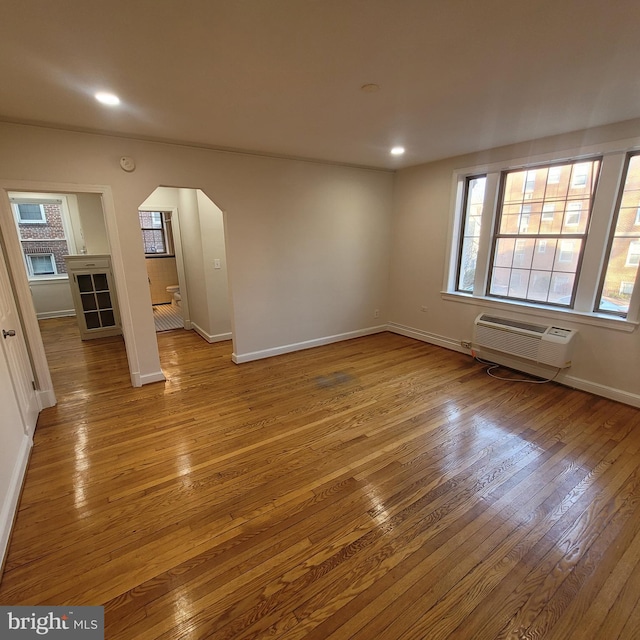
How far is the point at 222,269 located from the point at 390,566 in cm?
419

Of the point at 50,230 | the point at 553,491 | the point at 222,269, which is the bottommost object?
the point at 553,491

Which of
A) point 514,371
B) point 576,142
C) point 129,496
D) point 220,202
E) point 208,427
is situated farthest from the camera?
point 514,371

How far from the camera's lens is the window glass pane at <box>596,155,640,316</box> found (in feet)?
9.54

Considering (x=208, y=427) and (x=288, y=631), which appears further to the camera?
(x=208, y=427)

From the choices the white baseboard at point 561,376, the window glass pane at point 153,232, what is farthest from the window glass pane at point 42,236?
the white baseboard at point 561,376

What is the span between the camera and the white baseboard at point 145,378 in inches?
137

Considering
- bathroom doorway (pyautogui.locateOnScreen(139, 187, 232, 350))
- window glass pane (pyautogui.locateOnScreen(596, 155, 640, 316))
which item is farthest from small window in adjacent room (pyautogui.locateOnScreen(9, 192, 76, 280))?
window glass pane (pyautogui.locateOnScreen(596, 155, 640, 316))

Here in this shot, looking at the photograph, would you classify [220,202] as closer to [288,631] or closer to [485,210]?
[485,210]

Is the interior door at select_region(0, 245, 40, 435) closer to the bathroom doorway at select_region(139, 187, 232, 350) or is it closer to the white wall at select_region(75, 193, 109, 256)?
the bathroom doorway at select_region(139, 187, 232, 350)

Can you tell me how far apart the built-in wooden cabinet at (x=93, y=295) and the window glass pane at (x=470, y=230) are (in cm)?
539

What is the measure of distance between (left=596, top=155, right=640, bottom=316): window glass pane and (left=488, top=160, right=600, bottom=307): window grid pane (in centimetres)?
25

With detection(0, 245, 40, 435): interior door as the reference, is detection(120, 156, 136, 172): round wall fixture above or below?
above

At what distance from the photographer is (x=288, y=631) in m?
1.33

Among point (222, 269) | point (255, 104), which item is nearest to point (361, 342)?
point (222, 269)
